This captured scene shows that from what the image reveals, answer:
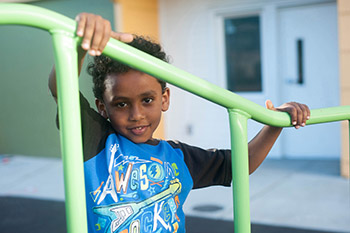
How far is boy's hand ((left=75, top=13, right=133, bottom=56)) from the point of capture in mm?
890

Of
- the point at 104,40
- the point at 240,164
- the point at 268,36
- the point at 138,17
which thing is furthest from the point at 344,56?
the point at 104,40

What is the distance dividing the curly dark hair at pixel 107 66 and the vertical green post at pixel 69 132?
1.45 feet

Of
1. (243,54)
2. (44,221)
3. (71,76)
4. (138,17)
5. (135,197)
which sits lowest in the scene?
(44,221)

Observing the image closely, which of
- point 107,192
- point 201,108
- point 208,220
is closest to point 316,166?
point 201,108

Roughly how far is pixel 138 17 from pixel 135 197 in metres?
4.82

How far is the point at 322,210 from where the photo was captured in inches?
143

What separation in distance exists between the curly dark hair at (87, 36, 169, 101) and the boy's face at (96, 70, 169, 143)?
23mm

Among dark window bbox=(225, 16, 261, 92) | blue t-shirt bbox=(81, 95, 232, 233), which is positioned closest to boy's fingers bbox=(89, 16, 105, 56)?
blue t-shirt bbox=(81, 95, 232, 233)

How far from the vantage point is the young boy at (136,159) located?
122 cm

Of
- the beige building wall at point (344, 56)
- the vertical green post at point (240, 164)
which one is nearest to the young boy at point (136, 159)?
the vertical green post at point (240, 164)

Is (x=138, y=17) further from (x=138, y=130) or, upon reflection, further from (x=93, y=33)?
(x=93, y=33)

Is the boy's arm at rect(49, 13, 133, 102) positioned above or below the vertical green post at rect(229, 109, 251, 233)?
above

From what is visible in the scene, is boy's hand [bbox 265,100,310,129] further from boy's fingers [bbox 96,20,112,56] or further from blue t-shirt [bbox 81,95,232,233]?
boy's fingers [bbox 96,20,112,56]

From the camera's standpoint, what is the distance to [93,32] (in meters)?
0.91
